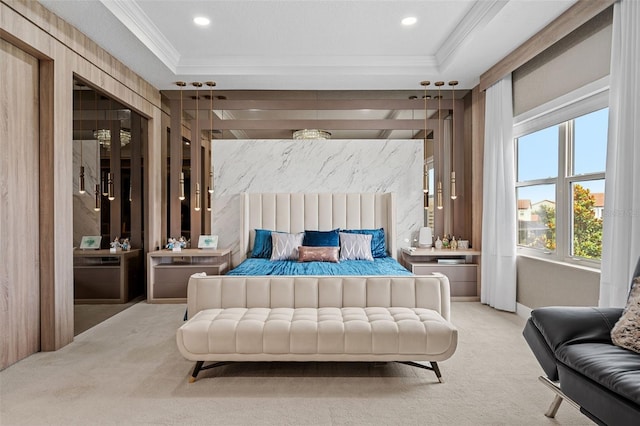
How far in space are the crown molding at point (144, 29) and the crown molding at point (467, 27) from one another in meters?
2.94

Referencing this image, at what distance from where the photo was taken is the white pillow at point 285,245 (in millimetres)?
4617


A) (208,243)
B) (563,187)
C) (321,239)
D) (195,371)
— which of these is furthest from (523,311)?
(208,243)

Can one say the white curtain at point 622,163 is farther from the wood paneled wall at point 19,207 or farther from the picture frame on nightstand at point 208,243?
the wood paneled wall at point 19,207

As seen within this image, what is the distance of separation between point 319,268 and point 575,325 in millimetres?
2387

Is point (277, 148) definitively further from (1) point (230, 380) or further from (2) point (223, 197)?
(1) point (230, 380)

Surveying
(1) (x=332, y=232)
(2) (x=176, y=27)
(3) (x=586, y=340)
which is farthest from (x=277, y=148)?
(3) (x=586, y=340)

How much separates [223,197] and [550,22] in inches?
163

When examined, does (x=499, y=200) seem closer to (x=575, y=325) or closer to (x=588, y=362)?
(x=575, y=325)

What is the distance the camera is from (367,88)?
5.05 m

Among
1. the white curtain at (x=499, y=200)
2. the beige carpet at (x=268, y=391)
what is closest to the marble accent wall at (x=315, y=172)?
the white curtain at (x=499, y=200)

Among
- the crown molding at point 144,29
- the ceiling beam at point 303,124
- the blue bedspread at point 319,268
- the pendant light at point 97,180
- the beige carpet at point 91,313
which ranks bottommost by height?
the beige carpet at point 91,313

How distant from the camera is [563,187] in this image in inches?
140

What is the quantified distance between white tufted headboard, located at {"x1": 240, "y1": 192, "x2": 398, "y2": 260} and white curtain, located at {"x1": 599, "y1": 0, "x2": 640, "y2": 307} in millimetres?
2668

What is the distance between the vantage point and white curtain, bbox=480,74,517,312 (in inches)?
167
